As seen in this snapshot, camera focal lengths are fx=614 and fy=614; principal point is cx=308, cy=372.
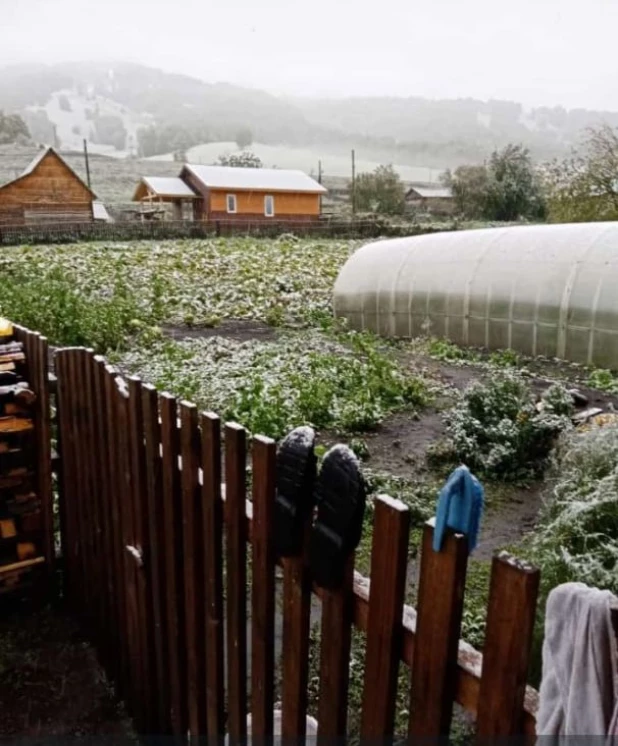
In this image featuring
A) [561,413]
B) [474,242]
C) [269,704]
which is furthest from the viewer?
[474,242]

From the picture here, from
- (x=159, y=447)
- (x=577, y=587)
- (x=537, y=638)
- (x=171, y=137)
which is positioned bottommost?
(x=537, y=638)

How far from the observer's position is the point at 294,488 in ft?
4.48

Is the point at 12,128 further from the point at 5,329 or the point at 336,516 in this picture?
the point at 336,516

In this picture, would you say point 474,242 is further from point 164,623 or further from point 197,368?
point 164,623

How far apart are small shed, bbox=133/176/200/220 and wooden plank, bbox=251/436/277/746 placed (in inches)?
1460

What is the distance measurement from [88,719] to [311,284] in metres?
14.0

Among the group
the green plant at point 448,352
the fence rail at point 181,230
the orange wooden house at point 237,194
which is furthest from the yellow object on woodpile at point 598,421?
the orange wooden house at point 237,194

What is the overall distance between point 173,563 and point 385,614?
3.38ft

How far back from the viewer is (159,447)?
79.4 inches

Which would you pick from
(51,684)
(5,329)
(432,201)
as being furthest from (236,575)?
(432,201)

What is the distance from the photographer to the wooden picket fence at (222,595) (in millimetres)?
1043

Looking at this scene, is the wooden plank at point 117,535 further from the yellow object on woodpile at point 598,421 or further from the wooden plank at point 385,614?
the yellow object on woodpile at point 598,421

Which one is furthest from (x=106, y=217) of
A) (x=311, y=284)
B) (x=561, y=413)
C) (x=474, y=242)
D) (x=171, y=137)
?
(x=171, y=137)

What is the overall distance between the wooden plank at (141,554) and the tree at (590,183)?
761 inches
